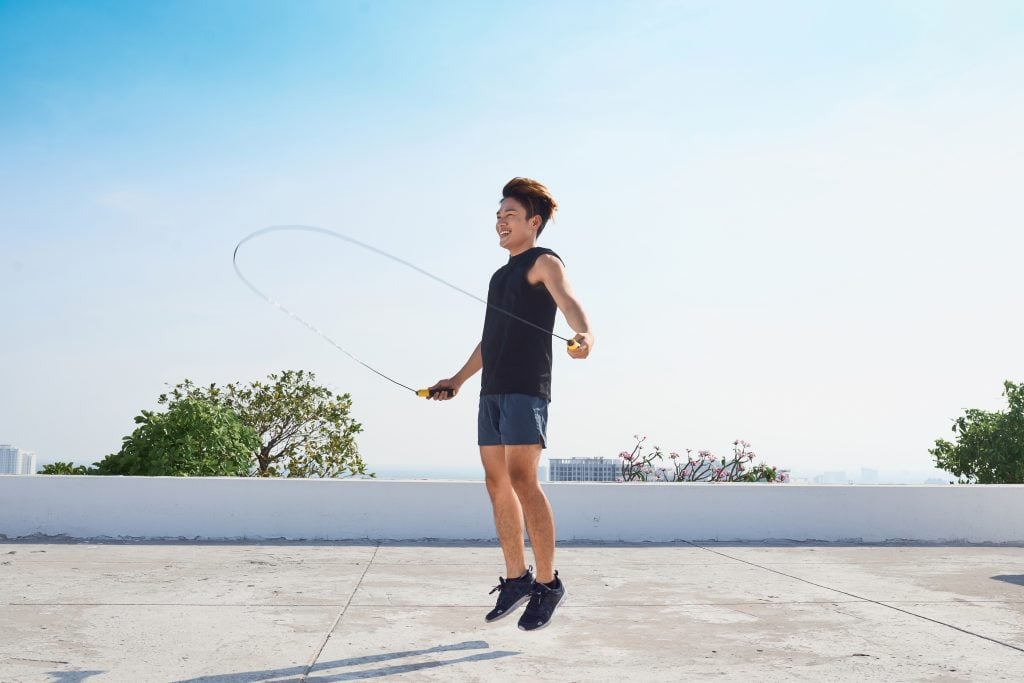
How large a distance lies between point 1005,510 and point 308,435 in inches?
325

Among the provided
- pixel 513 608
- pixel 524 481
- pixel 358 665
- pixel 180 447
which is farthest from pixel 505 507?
pixel 180 447

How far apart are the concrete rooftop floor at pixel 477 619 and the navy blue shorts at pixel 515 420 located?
77cm

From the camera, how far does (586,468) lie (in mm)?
9492

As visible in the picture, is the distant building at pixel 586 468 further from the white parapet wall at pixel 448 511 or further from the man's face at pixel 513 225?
the man's face at pixel 513 225

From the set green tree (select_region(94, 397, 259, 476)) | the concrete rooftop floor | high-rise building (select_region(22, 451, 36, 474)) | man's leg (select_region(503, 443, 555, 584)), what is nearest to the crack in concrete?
the concrete rooftop floor

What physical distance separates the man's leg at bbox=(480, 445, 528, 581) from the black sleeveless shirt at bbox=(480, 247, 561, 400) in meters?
0.26

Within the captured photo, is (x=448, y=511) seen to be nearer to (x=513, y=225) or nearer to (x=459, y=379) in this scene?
(x=459, y=379)

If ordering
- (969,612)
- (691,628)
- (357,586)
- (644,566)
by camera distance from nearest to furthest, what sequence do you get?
(691,628) → (969,612) → (357,586) → (644,566)

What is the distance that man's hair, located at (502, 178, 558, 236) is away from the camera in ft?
12.0

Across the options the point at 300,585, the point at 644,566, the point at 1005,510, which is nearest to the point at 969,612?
the point at 644,566

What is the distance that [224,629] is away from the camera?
3525 mm

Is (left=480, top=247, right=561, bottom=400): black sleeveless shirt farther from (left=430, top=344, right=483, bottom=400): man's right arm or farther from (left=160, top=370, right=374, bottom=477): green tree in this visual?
(left=160, top=370, right=374, bottom=477): green tree

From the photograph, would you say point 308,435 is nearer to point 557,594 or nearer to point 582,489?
point 582,489

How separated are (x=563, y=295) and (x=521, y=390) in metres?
0.39
